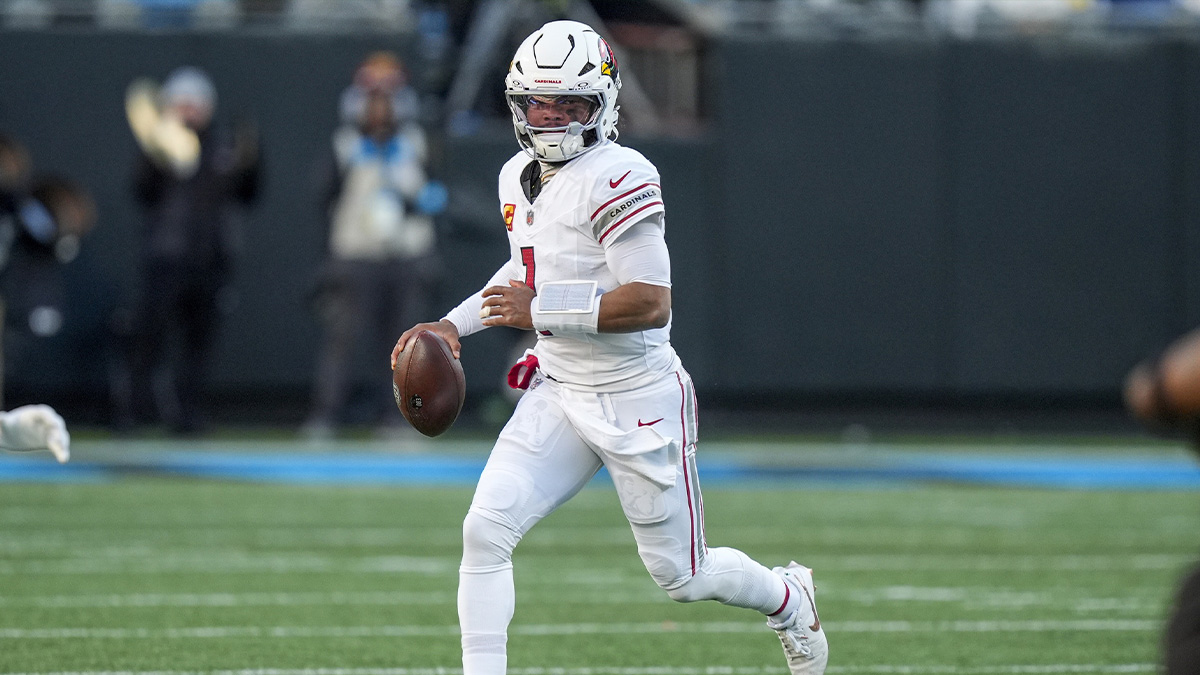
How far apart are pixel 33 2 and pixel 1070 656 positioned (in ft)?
30.0

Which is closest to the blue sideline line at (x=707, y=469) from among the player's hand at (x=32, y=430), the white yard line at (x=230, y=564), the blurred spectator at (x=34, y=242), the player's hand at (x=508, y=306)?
the blurred spectator at (x=34, y=242)

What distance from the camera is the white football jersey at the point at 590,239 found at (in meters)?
3.90

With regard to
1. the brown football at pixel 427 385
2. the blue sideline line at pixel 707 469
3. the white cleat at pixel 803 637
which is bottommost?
the blue sideline line at pixel 707 469

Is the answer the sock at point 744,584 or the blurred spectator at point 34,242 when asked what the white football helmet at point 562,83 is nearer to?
the sock at point 744,584

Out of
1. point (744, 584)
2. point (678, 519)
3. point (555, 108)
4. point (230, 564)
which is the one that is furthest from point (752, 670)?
point (230, 564)

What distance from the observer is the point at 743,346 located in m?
11.9

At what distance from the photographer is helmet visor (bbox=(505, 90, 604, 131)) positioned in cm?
394

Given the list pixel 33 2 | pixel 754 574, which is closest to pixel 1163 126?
pixel 33 2

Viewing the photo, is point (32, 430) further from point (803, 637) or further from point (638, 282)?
point (803, 637)

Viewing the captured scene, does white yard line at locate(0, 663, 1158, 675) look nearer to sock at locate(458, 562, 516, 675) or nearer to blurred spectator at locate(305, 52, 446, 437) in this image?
sock at locate(458, 562, 516, 675)

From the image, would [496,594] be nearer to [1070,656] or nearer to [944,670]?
[944,670]

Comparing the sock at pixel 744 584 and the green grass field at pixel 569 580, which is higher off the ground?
the sock at pixel 744 584

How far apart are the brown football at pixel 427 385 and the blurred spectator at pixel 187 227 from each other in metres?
6.80

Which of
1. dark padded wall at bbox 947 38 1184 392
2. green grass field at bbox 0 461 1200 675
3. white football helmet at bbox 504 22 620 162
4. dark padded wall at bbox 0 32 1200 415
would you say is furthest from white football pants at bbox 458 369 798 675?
dark padded wall at bbox 947 38 1184 392
